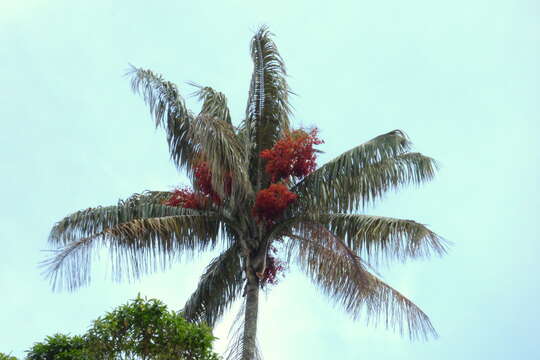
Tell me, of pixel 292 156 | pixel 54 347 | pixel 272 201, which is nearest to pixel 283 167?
pixel 292 156

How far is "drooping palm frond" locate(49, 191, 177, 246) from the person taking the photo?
1664 centimetres

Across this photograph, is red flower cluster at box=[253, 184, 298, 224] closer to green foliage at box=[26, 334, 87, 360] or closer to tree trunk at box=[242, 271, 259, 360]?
tree trunk at box=[242, 271, 259, 360]

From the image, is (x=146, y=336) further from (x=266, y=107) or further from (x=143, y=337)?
(x=266, y=107)

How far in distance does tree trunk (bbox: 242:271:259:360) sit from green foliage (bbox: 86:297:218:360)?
67.0 inches

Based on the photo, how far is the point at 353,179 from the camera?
17.3 metres

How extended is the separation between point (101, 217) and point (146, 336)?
9.33 ft

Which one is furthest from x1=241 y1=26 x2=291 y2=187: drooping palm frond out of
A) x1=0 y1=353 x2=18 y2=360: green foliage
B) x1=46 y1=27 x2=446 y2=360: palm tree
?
x1=0 y1=353 x2=18 y2=360: green foliage

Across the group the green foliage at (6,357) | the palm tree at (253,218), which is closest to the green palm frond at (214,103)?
the palm tree at (253,218)

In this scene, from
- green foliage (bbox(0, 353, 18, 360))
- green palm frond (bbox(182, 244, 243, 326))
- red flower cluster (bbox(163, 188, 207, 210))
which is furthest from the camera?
green palm frond (bbox(182, 244, 243, 326))

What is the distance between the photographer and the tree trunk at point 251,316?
16359mm

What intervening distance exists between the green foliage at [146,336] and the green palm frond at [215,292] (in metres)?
3.47

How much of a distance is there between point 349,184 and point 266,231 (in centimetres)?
166

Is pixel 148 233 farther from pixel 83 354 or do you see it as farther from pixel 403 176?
pixel 403 176

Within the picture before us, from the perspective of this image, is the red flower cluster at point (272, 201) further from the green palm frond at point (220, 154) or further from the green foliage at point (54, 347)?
the green foliage at point (54, 347)
